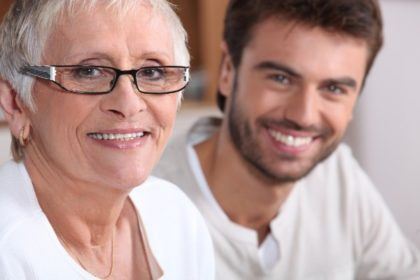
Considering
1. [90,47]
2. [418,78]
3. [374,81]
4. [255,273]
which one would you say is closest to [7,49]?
[90,47]

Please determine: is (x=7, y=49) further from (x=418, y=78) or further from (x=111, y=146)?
(x=418, y=78)

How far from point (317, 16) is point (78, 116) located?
564mm

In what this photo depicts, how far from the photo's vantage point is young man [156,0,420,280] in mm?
1071

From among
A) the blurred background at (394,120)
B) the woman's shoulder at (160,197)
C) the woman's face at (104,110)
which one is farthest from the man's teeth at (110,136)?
the blurred background at (394,120)

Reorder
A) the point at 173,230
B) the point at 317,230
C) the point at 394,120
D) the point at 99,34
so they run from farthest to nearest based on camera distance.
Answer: the point at 394,120
the point at 317,230
the point at 173,230
the point at 99,34

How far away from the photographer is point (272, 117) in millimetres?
1133

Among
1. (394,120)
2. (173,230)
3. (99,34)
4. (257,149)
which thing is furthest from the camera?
(394,120)

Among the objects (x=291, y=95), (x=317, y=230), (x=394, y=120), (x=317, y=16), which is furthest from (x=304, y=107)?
(x=394, y=120)

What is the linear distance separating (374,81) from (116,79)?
1154 mm

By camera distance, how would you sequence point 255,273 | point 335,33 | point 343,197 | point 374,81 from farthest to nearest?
point 374,81
point 343,197
point 255,273
point 335,33

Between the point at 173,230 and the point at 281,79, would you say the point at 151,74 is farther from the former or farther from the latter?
the point at 281,79

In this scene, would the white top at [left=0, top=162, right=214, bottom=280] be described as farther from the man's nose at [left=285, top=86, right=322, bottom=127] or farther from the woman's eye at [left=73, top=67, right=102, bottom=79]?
the man's nose at [left=285, top=86, right=322, bottom=127]

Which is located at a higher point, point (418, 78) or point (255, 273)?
point (418, 78)

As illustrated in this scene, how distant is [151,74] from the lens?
0.63m
